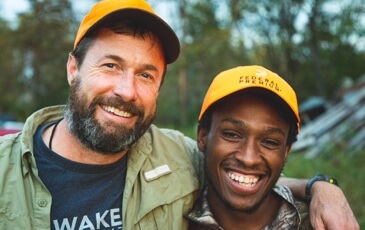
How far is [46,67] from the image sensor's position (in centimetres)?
1886

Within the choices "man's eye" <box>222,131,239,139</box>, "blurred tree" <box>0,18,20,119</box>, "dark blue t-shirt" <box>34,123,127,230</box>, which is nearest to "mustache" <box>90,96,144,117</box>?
"dark blue t-shirt" <box>34,123,127,230</box>

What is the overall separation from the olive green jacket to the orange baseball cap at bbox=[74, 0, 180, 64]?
26.1 inches

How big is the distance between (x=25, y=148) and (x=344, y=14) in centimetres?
1834

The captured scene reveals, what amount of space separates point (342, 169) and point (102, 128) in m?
5.47

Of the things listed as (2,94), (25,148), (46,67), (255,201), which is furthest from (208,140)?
(2,94)

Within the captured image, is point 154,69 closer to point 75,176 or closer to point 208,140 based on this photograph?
point 208,140

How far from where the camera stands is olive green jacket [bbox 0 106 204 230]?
228 centimetres

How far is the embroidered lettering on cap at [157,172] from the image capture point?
2.70 m

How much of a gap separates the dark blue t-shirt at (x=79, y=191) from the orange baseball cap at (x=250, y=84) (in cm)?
76

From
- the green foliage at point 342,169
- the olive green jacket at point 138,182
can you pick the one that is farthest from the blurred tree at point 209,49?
the olive green jacket at point 138,182

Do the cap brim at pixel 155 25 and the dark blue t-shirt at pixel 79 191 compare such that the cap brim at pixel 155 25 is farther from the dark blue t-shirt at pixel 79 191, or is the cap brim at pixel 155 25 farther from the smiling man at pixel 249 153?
the dark blue t-shirt at pixel 79 191

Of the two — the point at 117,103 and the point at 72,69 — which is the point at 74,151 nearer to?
the point at 117,103

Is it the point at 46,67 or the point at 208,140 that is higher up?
the point at 208,140

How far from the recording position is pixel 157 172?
2.74m
